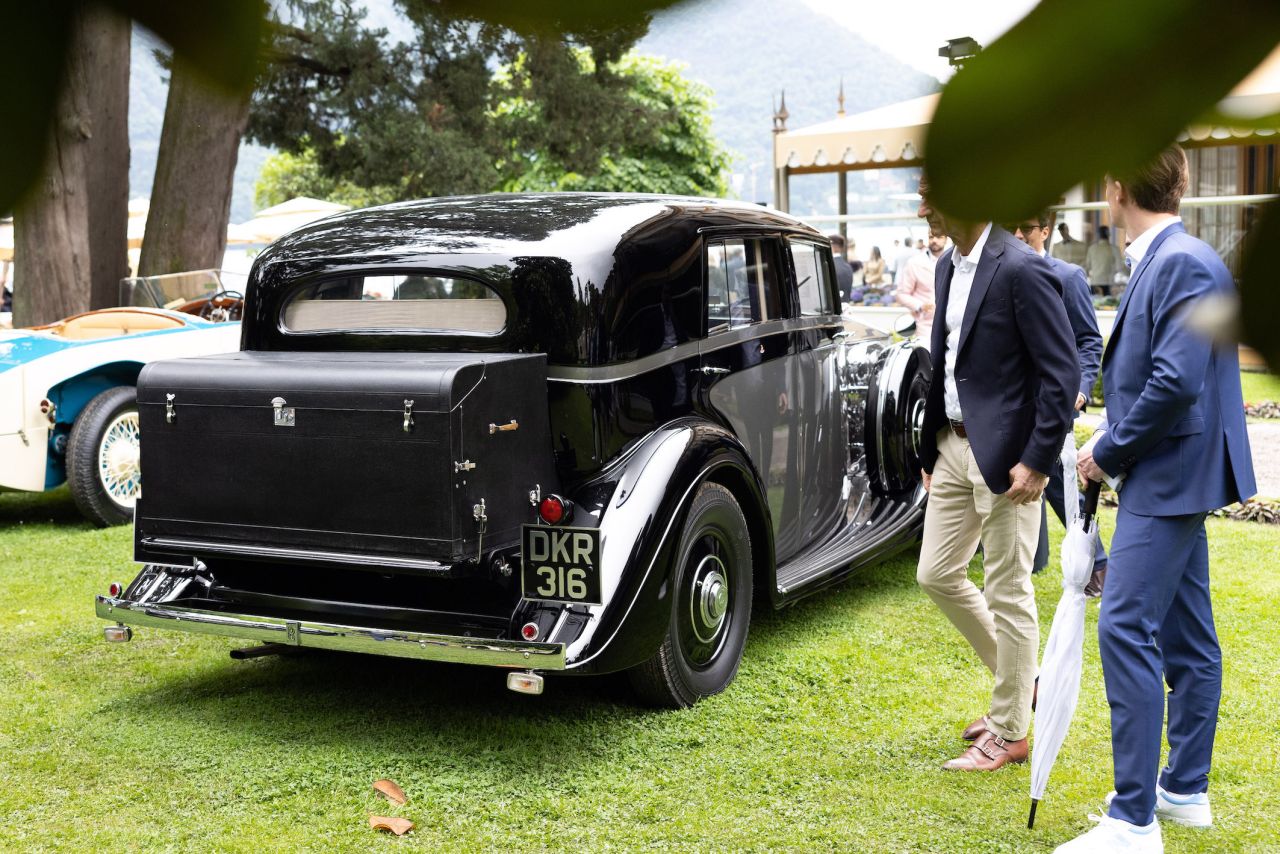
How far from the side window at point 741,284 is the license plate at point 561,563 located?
3.69 ft

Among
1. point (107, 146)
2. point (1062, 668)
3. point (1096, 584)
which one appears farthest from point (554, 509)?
point (107, 146)

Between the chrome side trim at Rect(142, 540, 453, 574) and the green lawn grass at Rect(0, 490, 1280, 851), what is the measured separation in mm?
578

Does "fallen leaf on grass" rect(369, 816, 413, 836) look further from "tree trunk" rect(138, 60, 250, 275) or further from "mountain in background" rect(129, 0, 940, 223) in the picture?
"mountain in background" rect(129, 0, 940, 223)

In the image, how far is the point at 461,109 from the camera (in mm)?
746

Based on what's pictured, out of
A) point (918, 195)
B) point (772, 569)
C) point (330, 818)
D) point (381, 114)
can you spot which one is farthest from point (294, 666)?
point (918, 195)

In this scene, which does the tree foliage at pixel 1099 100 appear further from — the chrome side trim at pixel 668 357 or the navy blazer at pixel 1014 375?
the chrome side trim at pixel 668 357

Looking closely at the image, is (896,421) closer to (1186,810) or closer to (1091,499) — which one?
(1091,499)

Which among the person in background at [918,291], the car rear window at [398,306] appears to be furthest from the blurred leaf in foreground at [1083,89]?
the person in background at [918,291]

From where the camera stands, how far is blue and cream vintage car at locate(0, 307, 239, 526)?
6598mm

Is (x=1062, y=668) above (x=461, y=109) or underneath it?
underneath

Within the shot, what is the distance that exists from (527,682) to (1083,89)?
318cm

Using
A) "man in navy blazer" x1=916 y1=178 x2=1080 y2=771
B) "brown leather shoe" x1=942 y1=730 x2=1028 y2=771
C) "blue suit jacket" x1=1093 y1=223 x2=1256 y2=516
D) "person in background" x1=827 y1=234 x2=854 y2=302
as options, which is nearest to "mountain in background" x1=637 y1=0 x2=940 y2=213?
"blue suit jacket" x1=1093 y1=223 x2=1256 y2=516

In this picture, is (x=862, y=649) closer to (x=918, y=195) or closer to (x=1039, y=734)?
(x=1039, y=734)

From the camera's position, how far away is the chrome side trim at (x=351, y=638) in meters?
3.43
